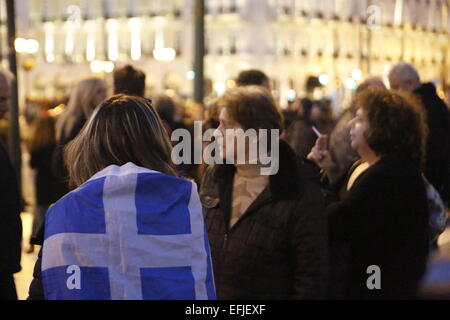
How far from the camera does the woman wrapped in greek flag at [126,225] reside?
237cm

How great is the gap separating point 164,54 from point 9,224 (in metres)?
52.4

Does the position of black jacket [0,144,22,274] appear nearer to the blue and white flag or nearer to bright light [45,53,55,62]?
the blue and white flag

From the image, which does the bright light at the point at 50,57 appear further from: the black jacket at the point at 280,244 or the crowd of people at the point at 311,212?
the black jacket at the point at 280,244

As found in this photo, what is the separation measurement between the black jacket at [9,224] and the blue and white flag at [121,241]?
4.65 ft

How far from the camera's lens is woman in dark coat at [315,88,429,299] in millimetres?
3789

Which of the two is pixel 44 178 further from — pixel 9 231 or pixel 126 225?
pixel 126 225

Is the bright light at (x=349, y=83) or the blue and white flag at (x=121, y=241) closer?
the blue and white flag at (x=121, y=241)

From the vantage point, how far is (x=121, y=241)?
2.37 m

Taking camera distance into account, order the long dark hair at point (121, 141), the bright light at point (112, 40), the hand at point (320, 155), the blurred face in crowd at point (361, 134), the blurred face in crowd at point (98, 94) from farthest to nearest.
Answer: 1. the bright light at point (112, 40)
2. the blurred face in crowd at point (98, 94)
3. the hand at point (320, 155)
4. the blurred face in crowd at point (361, 134)
5. the long dark hair at point (121, 141)

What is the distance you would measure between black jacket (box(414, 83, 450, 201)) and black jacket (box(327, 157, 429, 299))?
2829 millimetres

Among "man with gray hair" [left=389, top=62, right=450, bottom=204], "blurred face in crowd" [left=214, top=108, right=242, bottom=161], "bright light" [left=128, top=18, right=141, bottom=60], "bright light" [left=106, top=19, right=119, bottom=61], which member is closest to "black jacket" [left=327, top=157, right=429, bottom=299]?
"blurred face in crowd" [left=214, top=108, right=242, bottom=161]

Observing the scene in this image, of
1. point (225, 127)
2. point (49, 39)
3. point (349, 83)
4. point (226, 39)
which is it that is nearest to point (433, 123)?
point (225, 127)

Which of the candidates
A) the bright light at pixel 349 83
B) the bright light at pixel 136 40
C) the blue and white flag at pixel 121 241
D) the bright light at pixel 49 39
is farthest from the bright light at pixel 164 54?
the blue and white flag at pixel 121 241
